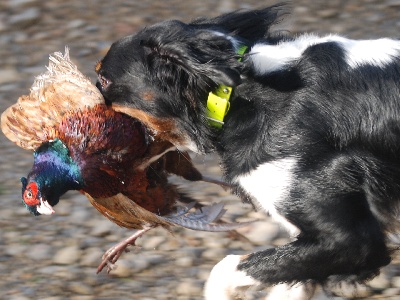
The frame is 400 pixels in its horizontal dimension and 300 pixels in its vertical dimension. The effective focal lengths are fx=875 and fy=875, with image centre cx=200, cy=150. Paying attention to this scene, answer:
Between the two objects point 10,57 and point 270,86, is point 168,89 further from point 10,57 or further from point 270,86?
point 10,57

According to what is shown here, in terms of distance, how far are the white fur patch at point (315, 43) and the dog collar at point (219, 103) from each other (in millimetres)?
90

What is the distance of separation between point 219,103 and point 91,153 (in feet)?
1.87

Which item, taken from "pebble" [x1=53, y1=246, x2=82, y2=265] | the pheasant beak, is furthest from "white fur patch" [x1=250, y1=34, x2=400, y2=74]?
"pebble" [x1=53, y1=246, x2=82, y2=265]

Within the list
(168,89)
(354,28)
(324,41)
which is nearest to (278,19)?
(324,41)

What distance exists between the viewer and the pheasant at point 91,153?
359 centimetres

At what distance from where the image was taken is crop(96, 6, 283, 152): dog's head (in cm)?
351

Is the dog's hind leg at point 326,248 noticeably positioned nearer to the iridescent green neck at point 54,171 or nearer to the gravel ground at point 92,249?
the gravel ground at point 92,249

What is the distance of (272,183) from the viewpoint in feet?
11.7

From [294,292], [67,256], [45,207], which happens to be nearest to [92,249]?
[67,256]

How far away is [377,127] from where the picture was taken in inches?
141

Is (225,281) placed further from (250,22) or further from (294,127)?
(250,22)

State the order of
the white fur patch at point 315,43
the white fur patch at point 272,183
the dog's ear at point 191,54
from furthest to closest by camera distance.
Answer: the white fur patch at point 315,43, the white fur patch at point 272,183, the dog's ear at point 191,54

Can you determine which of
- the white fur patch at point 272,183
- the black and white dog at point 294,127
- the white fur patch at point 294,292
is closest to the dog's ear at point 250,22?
the black and white dog at point 294,127

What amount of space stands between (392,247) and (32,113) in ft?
5.39
